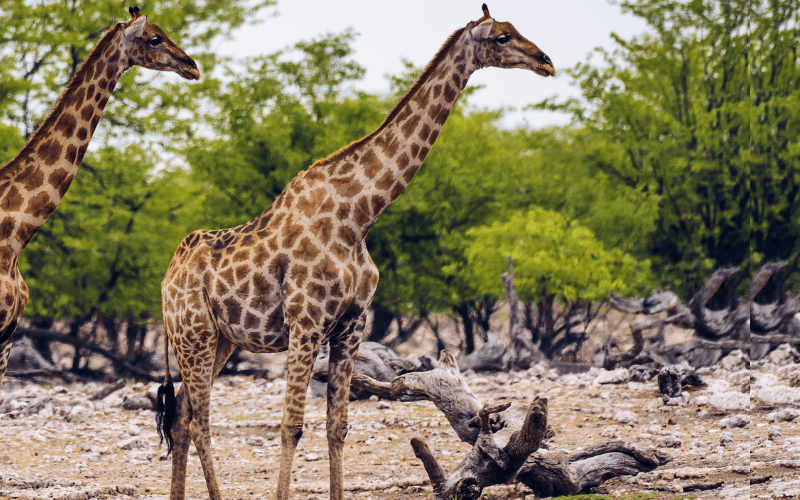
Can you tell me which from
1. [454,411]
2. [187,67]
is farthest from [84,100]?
[454,411]

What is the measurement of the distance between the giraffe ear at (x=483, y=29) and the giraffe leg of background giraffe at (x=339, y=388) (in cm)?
225

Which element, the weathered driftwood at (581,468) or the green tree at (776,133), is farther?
the weathered driftwood at (581,468)

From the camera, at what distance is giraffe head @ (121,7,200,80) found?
5.14 m

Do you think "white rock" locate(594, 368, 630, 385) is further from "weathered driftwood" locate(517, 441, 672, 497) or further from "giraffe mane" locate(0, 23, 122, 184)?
"giraffe mane" locate(0, 23, 122, 184)

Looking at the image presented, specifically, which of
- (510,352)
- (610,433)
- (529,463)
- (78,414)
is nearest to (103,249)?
(78,414)

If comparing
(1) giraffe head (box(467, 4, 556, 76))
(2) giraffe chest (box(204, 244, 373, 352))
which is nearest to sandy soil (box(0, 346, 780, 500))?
(2) giraffe chest (box(204, 244, 373, 352))

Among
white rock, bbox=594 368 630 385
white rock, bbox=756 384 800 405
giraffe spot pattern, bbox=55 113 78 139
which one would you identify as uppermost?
giraffe spot pattern, bbox=55 113 78 139

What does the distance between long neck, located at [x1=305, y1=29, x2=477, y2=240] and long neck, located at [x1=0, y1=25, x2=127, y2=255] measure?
175 cm

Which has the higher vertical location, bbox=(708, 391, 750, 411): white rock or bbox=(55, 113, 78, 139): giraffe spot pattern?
bbox=(55, 113, 78, 139): giraffe spot pattern

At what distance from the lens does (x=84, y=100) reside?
5047 millimetres

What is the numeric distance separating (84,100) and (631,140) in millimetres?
14631

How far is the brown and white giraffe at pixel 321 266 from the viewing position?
517 cm

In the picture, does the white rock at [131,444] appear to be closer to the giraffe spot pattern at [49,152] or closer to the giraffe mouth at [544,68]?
the giraffe spot pattern at [49,152]

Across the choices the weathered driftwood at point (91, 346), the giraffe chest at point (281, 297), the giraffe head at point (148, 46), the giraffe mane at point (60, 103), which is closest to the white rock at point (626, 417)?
the giraffe chest at point (281, 297)
